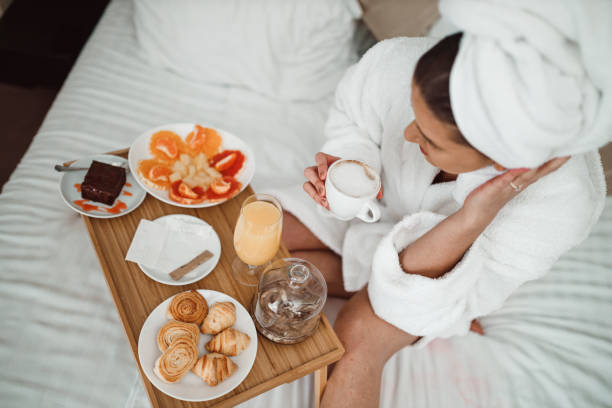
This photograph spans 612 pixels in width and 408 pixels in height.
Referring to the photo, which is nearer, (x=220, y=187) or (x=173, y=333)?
(x=173, y=333)

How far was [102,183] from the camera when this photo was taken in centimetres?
99

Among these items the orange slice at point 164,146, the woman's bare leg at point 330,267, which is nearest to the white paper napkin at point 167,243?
the orange slice at point 164,146

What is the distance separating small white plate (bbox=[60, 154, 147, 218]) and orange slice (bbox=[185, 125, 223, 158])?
0.61 ft

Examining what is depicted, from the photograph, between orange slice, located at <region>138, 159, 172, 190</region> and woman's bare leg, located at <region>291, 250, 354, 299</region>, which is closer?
orange slice, located at <region>138, 159, 172, 190</region>

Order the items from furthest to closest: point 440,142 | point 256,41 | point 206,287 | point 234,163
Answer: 1. point 256,41
2. point 234,163
3. point 206,287
4. point 440,142

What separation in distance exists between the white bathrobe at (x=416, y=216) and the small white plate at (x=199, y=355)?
1.10 ft

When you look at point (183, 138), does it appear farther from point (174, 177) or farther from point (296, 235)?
point (296, 235)

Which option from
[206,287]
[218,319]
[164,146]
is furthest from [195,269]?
[164,146]

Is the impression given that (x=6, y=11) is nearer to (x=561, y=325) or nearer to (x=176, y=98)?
(x=176, y=98)

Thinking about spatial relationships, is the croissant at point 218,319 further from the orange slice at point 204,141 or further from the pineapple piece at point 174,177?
the orange slice at point 204,141

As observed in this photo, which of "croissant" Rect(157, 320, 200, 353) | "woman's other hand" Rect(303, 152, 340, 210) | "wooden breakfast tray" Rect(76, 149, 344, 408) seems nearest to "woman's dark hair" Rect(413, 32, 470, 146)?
"woman's other hand" Rect(303, 152, 340, 210)

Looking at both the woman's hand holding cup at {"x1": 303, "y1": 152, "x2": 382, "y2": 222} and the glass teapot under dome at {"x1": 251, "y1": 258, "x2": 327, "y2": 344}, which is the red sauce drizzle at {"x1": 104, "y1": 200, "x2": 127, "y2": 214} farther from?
the woman's hand holding cup at {"x1": 303, "y1": 152, "x2": 382, "y2": 222}

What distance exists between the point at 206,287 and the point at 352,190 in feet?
1.38

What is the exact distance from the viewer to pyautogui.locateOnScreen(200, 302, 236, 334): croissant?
0.83 meters
